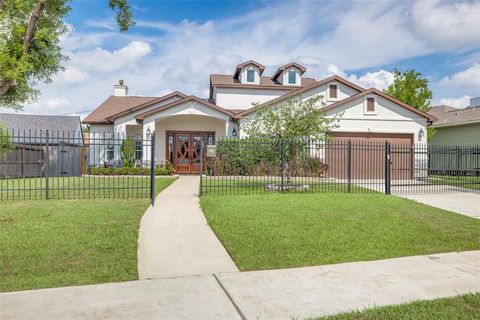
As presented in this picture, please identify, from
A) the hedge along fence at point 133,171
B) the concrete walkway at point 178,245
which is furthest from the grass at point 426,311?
the hedge along fence at point 133,171

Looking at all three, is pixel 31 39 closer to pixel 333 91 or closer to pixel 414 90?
pixel 333 91

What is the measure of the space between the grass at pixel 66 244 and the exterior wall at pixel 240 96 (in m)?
15.9

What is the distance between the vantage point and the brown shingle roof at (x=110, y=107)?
23297mm

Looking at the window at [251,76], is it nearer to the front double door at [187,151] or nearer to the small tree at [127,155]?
the front double door at [187,151]

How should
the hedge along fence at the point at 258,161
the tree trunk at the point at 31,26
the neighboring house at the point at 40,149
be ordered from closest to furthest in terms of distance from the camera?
the tree trunk at the point at 31,26 < the neighboring house at the point at 40,149 < the hedge along fence at the point at 258,161

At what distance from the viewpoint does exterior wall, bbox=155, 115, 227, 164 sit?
827 inches

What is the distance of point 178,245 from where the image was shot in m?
5.85

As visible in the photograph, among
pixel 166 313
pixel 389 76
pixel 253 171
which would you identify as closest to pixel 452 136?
pixel 389 76

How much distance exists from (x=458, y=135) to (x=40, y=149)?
27063 mm

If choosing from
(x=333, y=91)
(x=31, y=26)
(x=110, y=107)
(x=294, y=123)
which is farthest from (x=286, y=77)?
(x=31, y=26)

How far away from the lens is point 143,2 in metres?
11.1

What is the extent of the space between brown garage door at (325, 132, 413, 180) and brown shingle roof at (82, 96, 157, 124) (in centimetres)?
1463

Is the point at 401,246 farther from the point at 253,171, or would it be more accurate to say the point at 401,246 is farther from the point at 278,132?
the point at 253,171

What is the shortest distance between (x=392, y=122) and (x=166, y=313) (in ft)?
63.1
